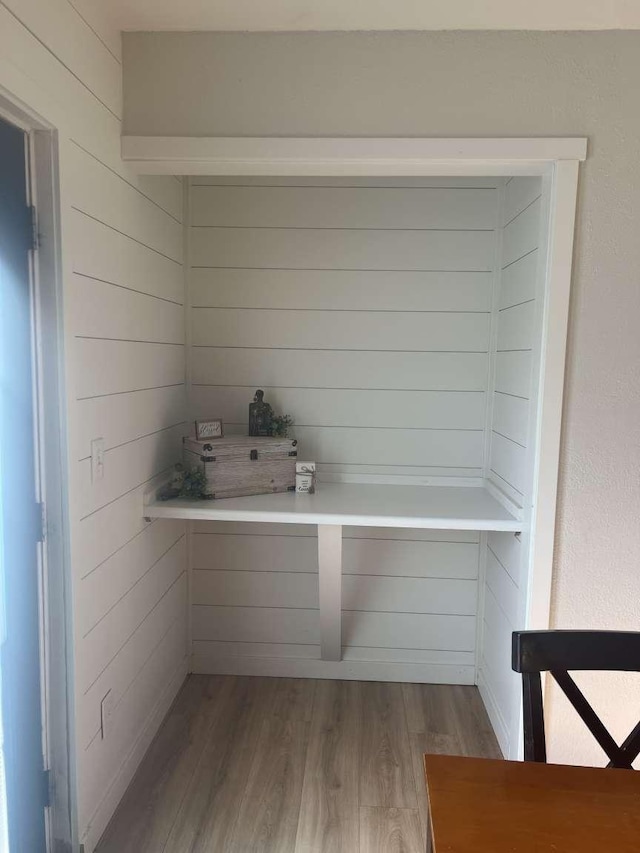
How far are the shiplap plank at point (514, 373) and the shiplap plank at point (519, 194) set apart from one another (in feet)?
1.79

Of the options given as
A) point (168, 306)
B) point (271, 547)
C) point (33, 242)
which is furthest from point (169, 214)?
point (271, 547)

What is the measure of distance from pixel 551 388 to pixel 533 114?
0.85 m

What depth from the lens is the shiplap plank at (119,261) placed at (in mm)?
1706

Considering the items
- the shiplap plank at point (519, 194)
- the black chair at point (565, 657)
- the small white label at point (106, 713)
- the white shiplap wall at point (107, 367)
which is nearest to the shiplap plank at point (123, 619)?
the white shiplap wall at point (107, 367)

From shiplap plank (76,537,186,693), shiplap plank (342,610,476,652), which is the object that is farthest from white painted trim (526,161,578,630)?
shiplap plank (76,537,186,693)

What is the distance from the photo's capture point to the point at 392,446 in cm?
273

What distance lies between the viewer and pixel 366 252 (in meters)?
2.65

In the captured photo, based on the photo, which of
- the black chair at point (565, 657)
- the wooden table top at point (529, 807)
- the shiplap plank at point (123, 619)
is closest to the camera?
the wooden table top at point (529, 807)

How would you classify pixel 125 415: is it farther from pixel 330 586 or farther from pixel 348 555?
pixel 348 555

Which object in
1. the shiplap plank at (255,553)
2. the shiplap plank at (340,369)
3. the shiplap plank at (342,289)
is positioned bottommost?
the shiplap plank at (255,553)

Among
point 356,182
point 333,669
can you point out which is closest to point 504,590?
point 333,669

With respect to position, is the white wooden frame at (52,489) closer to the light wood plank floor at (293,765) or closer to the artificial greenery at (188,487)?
the light wood plank floor at (293,765)

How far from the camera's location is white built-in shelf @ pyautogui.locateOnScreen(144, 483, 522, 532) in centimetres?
220

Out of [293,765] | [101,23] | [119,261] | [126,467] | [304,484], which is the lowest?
[293,765]
